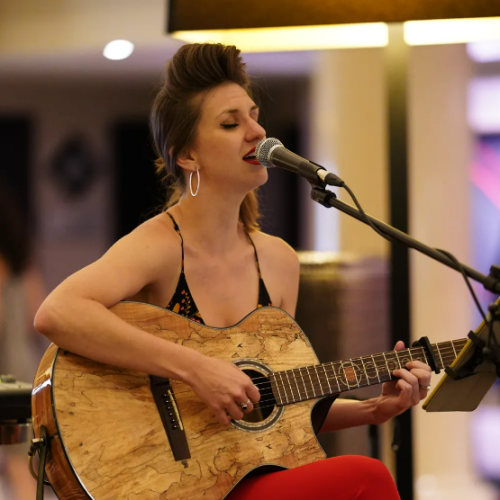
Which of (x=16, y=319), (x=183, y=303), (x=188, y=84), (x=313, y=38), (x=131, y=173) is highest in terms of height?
(x=313, y=38)

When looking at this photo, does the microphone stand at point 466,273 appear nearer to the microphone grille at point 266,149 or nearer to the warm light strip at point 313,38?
the microphone grille at point 266,149

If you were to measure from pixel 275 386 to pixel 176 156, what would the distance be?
69 centimetres

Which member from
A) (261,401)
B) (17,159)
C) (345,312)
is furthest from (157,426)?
(17,159)

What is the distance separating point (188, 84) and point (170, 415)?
34.5 inches

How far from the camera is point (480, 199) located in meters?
3.41

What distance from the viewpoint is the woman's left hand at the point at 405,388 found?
1.82 meters

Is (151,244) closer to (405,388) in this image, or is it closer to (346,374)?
(346,374)

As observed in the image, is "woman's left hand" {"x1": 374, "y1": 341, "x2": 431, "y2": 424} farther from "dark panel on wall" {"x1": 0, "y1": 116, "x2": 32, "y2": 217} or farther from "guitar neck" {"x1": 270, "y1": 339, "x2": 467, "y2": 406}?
"dark panel on wall" {"x1": 0, "y1": 116, "x2": 32, "y2": 217}

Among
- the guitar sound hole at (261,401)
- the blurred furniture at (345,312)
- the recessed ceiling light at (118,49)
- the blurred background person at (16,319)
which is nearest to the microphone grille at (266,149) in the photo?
the guitar sound hole at (261,401)

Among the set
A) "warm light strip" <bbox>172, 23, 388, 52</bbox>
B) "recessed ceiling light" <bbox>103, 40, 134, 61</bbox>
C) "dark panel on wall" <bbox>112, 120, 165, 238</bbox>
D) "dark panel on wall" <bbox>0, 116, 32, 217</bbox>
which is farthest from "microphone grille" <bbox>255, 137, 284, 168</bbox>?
"dark panel on wall" <bbox>0, 116, 32, 217</bbox>

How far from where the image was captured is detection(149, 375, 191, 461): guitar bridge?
1.65 m

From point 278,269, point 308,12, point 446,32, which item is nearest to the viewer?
point 278,269

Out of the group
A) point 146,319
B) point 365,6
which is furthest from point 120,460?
point 365,6

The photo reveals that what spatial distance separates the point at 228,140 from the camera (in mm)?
1922
